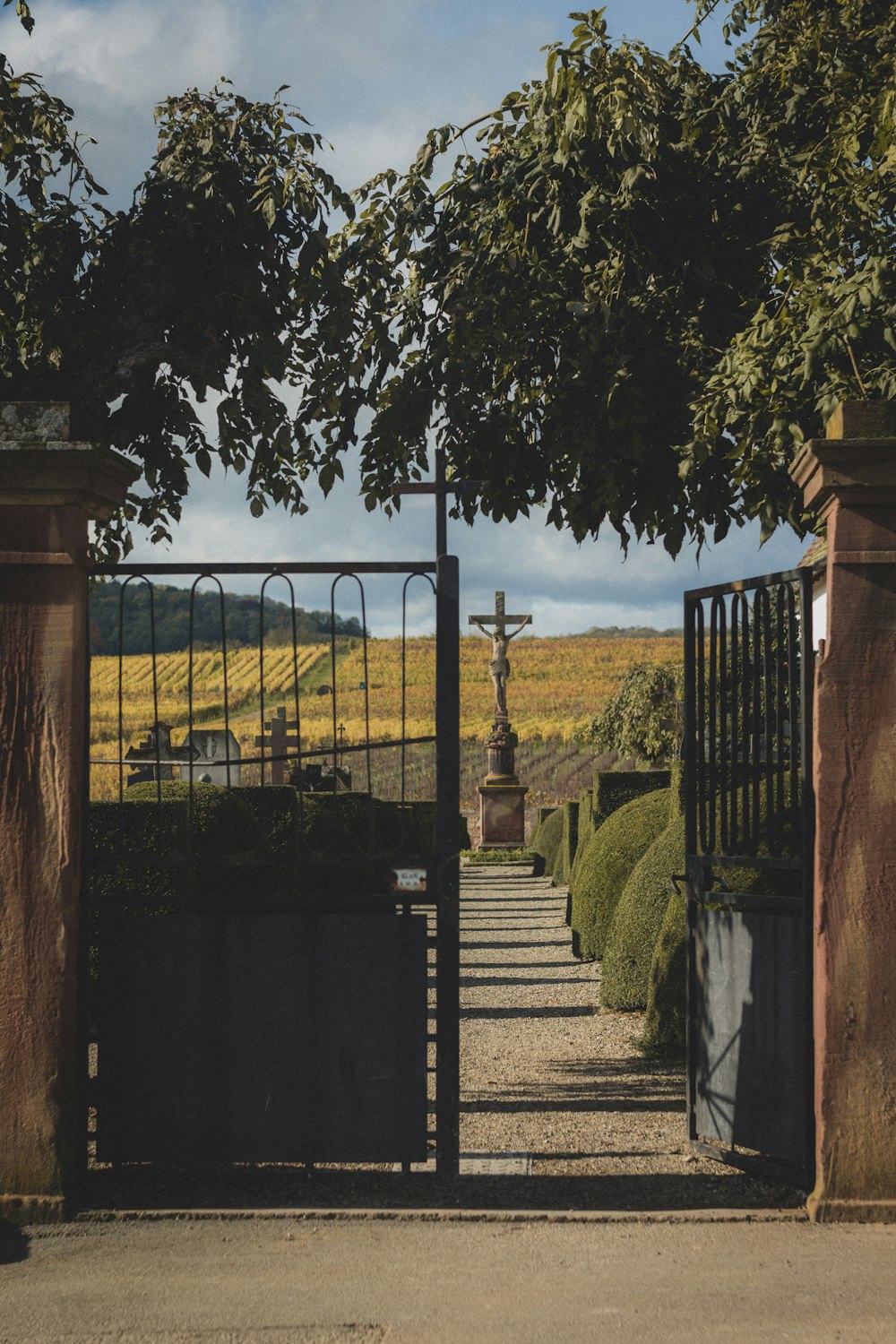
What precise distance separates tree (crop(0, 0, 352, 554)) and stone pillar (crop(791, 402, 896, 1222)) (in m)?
3.34

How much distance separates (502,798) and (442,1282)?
24529 millimetres

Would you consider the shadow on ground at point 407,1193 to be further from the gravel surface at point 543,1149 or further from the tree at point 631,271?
the tree at point 631,271

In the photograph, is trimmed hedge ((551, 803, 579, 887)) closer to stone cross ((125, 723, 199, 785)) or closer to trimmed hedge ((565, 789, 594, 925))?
trimmed hedge ((565, 789, 594, 925))

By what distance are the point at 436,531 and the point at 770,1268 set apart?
109 inches

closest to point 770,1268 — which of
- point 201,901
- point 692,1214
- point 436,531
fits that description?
point 692,1214

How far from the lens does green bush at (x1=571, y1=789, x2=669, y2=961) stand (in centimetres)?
1062

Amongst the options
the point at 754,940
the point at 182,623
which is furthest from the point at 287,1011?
the point at 182,623

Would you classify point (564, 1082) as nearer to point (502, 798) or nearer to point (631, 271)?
point (631, 271)

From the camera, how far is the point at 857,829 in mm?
4621

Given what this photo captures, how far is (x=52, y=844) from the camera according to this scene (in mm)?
4699

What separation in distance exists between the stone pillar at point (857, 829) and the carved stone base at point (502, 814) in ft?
77.9

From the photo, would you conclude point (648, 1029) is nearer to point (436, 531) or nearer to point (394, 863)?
point (394, 863)

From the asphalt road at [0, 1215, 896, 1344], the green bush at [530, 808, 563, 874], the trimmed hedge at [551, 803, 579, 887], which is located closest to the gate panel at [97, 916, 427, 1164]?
the asphalt road at [0, 1215, 896, 1344]

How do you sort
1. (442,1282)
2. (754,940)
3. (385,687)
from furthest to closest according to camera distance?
1. (385,687)
2. (754,940)
3. (442,1282)
